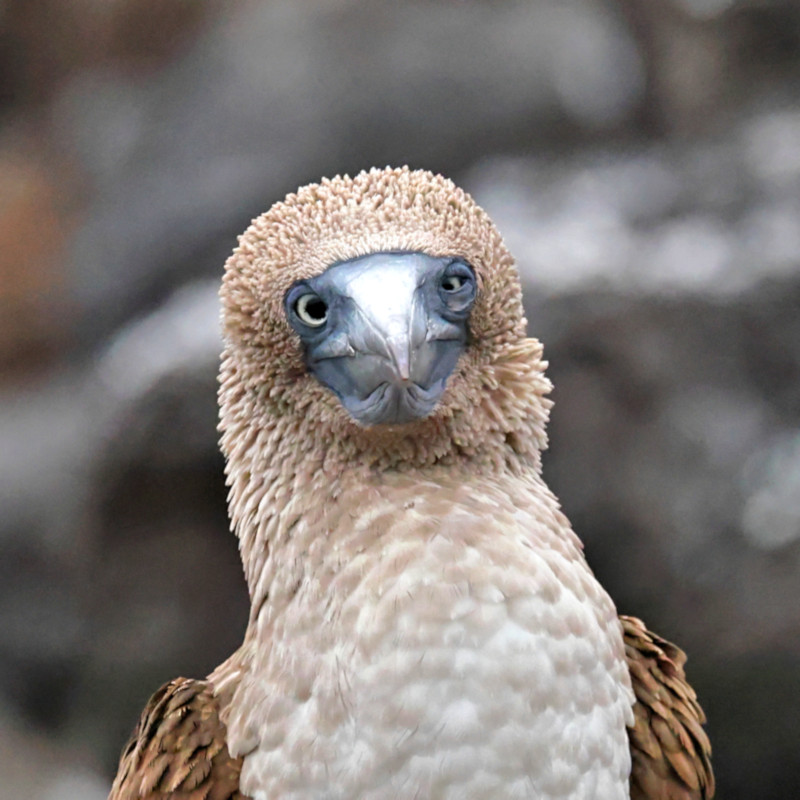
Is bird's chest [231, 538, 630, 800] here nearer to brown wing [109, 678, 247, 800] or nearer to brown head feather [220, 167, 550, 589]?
brown wing [109, 678, 247, 800]

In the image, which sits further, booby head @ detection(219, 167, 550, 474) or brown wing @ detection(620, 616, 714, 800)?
brown wing @ detection(620, 616, 714, 800)

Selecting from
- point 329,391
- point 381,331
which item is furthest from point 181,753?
point 381,331

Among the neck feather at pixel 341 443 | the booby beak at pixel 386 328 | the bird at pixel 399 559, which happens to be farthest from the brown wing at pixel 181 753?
the booby beak at pixel 386 328

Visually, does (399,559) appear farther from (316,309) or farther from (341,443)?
(316,309)

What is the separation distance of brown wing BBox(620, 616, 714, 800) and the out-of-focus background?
1.22 m

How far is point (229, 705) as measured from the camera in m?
1.41

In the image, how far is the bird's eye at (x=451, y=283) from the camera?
131 cm

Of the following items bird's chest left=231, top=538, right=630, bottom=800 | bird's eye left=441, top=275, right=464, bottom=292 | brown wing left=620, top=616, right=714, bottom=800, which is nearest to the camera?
bird's chest left=231, top=538, right=630, bottom=800

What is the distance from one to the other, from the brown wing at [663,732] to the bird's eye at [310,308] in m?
0.71

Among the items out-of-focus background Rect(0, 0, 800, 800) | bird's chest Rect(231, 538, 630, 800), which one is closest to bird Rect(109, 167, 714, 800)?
bird's chest Rect(231, 538, 630, 800)

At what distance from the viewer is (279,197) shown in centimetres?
276

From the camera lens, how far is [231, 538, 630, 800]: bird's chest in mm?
1199

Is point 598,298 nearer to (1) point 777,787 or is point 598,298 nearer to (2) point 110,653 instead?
(1) point 777,787

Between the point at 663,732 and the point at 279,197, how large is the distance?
1.85m
